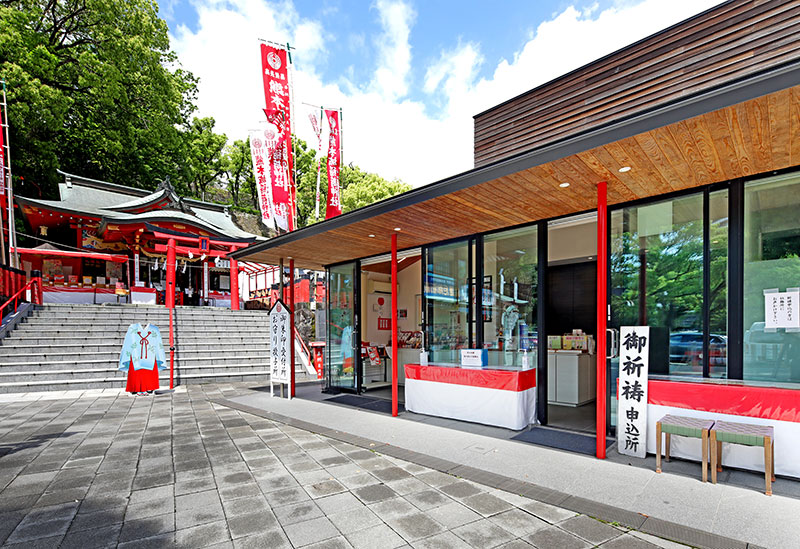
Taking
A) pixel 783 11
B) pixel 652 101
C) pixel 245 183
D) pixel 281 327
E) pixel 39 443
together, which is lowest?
pixel 39 443

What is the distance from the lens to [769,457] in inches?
123

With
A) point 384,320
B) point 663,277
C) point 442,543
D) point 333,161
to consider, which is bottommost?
point 442,543

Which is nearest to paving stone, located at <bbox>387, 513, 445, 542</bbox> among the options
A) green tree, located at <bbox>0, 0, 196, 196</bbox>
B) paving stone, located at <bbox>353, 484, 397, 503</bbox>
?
paving stone, located at <bbox>353, 484, 397, 503</bbox>

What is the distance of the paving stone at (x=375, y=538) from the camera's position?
2.54 metres

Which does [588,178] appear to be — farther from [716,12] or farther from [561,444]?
A: [716,12]

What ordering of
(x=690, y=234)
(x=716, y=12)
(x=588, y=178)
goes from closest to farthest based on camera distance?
(x=588, y=178)
(x=690, y=234)
(x=716, y=12)

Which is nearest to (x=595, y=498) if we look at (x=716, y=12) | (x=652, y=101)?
(x=652, y=101)

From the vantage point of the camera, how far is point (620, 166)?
3604mm

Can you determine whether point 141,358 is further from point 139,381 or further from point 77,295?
point 77,295

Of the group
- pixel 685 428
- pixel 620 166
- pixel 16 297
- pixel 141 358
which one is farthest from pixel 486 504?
pixel 16 297

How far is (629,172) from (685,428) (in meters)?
2.28

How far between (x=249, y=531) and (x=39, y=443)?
3943 mm

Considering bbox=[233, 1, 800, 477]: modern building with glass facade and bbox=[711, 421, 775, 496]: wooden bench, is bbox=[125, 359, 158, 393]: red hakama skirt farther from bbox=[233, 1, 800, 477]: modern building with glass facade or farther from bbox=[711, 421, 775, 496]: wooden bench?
bbox=[711, 421, 775, 496]: wooden bench

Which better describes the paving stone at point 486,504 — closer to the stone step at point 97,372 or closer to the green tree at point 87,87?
the stone step at point 97,372
